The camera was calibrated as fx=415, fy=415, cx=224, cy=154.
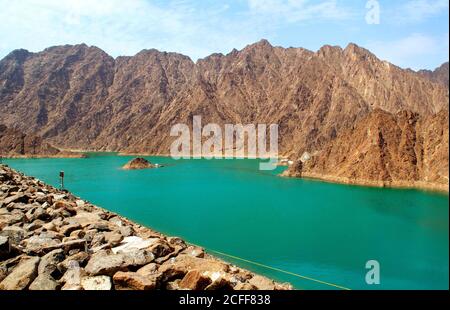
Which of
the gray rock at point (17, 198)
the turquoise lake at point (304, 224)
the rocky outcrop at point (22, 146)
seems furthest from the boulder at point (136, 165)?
the gray rock at point (17, 198)

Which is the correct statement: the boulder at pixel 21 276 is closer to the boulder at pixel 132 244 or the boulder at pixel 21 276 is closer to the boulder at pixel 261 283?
the boulder at pixel 132 244

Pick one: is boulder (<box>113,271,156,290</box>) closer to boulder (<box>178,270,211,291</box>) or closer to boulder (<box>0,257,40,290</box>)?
boulder (<box>178,270,211,291</box>)

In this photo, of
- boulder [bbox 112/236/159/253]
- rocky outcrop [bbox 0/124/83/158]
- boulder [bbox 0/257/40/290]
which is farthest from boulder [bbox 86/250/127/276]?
rocky outcrop [bbox 0/124/83/158]

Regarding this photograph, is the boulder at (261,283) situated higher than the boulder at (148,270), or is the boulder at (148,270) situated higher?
the boulder at (148,270)

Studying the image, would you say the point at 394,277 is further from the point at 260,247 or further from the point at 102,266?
the point at 102,266

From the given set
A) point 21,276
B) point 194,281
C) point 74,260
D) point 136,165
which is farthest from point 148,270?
point 136,165

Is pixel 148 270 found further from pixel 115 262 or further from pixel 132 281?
pixel 132 281
